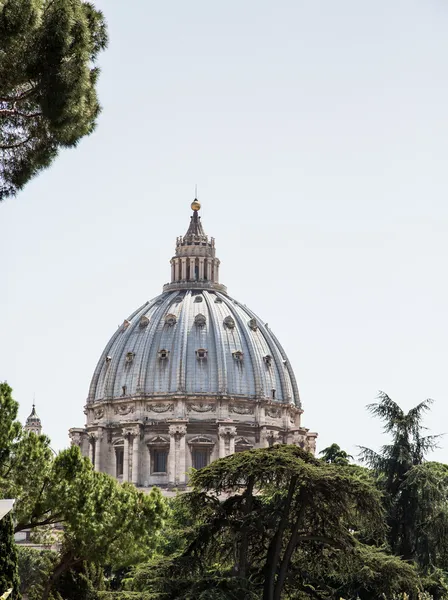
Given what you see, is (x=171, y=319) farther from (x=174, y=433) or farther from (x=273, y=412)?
(x=273, y=412)

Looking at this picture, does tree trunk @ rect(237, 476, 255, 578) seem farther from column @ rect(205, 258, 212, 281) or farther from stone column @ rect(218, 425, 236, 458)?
column @ rect(205, 258, 212, 281)

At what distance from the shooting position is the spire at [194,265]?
11688 cm

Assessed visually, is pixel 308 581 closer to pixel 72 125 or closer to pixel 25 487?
pixel 25 487

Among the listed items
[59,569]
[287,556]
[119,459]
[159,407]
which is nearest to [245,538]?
[287,556]

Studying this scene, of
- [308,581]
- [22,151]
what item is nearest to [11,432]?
[308,581]

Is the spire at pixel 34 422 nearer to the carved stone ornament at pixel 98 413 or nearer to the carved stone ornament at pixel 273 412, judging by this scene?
the carved stone ornament at pixel 98 413

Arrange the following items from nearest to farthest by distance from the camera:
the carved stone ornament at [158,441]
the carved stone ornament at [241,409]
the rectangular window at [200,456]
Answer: the rectangular window at [200,456] → the carved stone ornament at [158,441] → the carved stone ornament at [241,409]

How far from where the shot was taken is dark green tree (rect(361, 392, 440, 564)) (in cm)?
4019

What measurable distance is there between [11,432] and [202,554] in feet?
19.8

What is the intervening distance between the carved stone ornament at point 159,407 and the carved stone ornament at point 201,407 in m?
1.55

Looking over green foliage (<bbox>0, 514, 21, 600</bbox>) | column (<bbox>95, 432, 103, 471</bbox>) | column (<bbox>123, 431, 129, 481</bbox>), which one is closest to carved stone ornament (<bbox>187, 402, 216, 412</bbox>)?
column (<bbox>123, 431, 129, 481</bbox>)

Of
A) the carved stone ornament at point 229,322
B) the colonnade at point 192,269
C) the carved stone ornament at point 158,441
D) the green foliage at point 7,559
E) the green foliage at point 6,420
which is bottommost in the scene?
the green foliage at point 7,559

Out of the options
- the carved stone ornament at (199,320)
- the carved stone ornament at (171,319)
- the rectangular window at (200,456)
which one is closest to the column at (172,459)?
the rectangular window at (200,456)

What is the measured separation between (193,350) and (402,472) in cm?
6825
